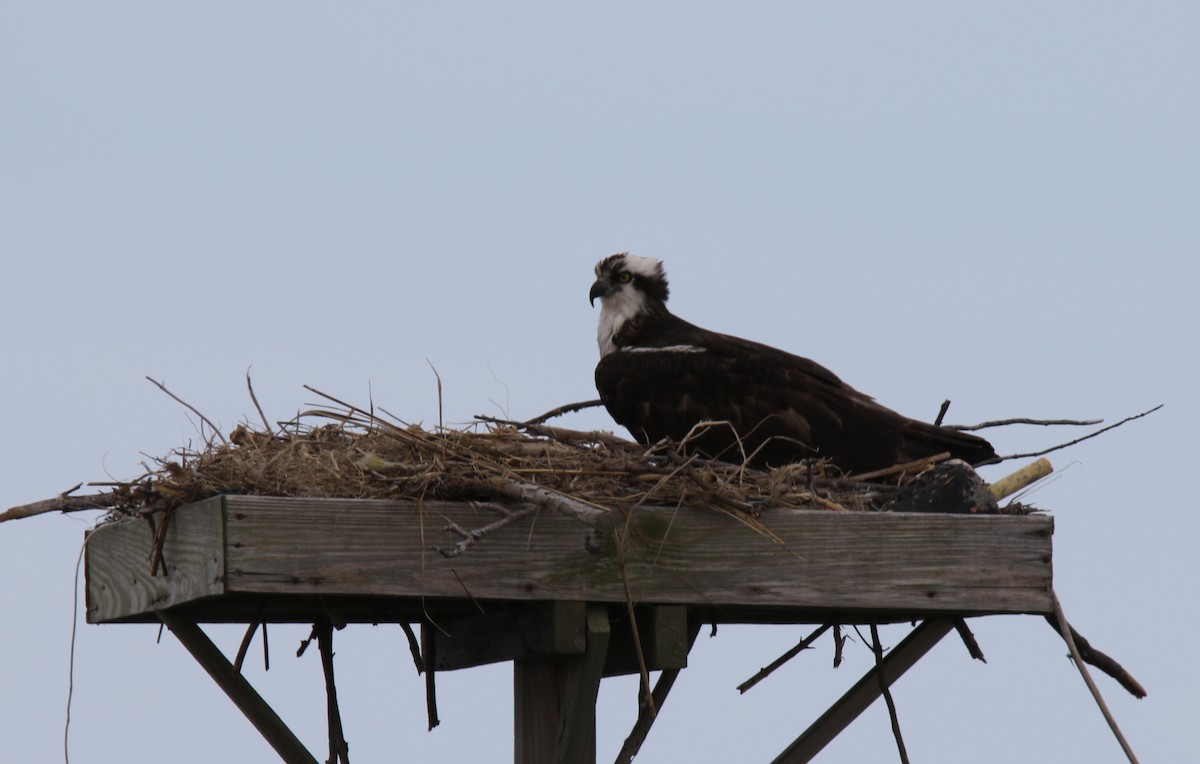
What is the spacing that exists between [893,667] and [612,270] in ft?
8.54

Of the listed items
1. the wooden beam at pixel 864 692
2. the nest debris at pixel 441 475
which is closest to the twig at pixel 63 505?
the nest debris at pixel 441 475

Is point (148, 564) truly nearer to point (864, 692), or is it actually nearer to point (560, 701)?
point (560, 701)

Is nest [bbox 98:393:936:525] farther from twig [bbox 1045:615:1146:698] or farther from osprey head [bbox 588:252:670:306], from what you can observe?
osprey head [bbox 588:252:670:306]

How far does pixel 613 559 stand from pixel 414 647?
4.47 ft

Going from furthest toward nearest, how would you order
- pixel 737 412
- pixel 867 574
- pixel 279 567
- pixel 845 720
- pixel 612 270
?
1. pixel 612 270
2. pixel 737 412
3. pixel 845 720
4. pixel 867 574
5. pixel 279 567

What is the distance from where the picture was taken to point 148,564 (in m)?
5.00

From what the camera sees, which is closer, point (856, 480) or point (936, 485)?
point (936, 485)

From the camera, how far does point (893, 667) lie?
5465mm

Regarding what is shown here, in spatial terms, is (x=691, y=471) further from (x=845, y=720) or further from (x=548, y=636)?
(x=845, y=720)

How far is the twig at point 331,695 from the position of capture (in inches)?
212

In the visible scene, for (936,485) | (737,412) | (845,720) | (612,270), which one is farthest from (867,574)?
(612,270)

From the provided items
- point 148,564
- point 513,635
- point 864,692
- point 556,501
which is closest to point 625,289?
point 864,692

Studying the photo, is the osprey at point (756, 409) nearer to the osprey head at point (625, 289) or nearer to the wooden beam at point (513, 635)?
the osprey head at point (625, 289)

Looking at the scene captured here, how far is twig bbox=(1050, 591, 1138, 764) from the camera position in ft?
14.9
